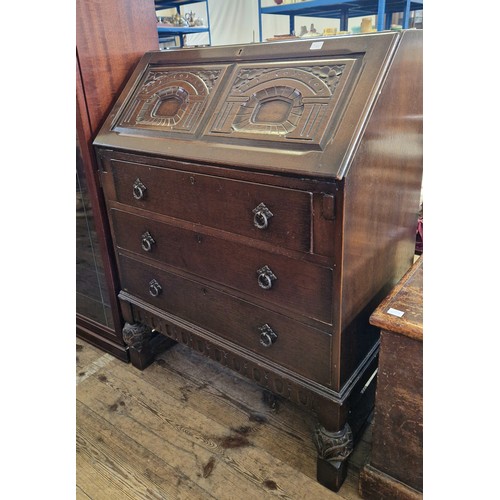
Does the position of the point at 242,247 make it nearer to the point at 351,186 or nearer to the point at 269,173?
the point at 269,173

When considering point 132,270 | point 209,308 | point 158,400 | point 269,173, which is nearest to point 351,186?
point 269,173

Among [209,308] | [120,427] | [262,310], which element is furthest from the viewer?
[120,427]

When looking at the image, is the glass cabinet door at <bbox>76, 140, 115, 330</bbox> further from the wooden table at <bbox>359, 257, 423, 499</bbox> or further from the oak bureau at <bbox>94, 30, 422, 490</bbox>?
the wooden table at <bbox>359, 257, 423, 499</bbox>

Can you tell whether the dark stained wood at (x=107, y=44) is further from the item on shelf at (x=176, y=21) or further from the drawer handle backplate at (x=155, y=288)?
the item on shelf at (x=176, y=21)

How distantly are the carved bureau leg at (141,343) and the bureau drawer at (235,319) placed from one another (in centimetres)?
18

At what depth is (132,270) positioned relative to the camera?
5.53 feet

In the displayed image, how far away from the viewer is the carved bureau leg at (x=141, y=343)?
1.81 meters

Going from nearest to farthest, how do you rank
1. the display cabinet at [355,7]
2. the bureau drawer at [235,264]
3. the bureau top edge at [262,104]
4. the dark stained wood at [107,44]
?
the bureau top edge at [262,104] → the bureau drawer at [235,264] → the dark stained wood at [107,44] → the display cabinet at [355,7]

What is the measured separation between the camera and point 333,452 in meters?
1.25

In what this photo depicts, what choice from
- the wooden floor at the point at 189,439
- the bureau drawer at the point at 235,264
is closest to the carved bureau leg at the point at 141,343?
the wooden floor at the point at 189,439

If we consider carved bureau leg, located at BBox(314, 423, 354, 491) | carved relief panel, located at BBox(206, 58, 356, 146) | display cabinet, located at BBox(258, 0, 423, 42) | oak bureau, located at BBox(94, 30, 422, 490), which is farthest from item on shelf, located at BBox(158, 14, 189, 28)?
carved bureau leg, located at BBox(314, 423, 354, 491)

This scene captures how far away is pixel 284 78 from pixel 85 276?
124cm

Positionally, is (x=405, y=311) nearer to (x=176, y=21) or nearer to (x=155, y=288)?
(x=155, y=288)

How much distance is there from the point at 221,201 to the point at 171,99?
45 cm
